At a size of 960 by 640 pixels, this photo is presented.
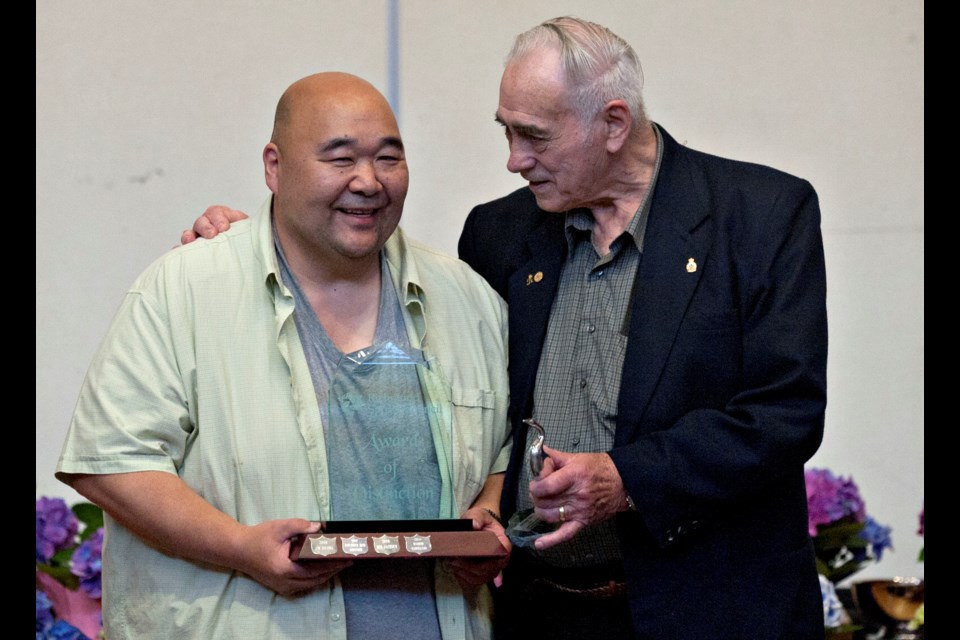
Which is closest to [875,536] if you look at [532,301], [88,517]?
[532,301]

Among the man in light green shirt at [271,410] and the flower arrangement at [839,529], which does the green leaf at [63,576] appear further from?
the flower arrangement at [839,529]

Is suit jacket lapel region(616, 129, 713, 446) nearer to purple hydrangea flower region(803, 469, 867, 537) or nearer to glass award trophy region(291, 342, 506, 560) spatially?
glass award trophy region(291, 342, 506, 560)

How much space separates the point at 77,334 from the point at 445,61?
1.41 metres

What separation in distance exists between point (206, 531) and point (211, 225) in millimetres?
600

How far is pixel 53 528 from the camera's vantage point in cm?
300

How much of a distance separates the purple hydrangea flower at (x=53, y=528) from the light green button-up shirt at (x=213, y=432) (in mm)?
894

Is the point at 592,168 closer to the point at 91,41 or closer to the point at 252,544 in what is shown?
the point at 252,544

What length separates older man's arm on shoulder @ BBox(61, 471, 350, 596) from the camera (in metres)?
1.98

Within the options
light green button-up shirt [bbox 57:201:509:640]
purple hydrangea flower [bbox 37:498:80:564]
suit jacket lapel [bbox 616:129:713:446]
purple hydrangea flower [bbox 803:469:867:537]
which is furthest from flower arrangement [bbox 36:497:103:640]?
purple hydrangea flower [bbox 803:469:867:537]

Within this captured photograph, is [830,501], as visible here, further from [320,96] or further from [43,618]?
[43,618]

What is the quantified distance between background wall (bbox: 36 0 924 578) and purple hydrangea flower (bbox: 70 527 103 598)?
1.06 m

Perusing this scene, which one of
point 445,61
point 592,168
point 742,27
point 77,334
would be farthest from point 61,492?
point 742,27

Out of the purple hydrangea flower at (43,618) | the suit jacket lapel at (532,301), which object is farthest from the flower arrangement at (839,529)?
the purple hydrangea flower at (43,618)

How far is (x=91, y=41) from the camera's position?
3.81 m
